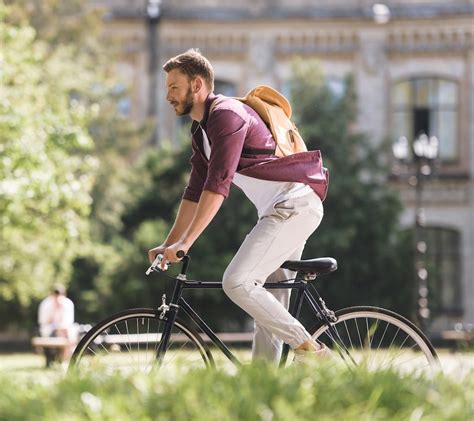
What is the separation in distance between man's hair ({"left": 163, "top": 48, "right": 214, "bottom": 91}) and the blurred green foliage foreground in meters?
2.03

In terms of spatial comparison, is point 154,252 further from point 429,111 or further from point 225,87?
point 225,87

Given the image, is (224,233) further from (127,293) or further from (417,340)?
(417,340)

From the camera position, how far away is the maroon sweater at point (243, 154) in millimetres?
5598

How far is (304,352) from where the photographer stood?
18.4ft

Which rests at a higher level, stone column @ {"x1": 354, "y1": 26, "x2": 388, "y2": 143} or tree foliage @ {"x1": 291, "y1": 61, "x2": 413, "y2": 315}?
stone column @ {"x1": 354, "y1": 26, "x2": 388, "y2": 143}

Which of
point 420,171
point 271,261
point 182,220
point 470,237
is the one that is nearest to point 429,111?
point 470,237

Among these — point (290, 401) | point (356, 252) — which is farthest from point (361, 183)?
point (290, 401)

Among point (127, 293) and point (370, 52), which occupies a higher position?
point (370, 52)

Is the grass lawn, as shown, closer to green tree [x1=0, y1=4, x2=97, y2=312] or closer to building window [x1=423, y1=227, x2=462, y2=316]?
green tree [x1=0, y1=4, x2=97, y2=312]

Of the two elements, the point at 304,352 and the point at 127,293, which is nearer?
the point at 304,352

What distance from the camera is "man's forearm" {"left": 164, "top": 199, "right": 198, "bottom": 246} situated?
623 centimetres

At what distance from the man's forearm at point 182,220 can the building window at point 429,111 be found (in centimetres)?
2997

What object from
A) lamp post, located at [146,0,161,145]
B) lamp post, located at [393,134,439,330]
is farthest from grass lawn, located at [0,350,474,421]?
lamp post, located at [146,0,161,145]

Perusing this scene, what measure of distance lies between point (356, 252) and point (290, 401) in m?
27.8
